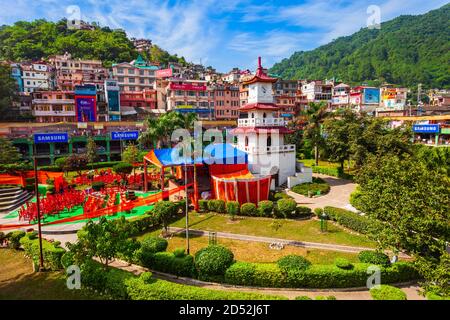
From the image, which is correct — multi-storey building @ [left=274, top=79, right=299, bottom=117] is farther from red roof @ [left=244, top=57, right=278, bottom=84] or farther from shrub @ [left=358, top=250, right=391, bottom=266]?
shrub @ [left=358, top=250, right=391, bottom=266]

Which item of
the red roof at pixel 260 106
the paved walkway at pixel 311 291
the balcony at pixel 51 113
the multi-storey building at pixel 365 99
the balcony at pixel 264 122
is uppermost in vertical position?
the multi-storey building at pixel 365 99

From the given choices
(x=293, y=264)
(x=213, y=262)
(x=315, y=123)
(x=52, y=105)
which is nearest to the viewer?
(x=293, y=264)

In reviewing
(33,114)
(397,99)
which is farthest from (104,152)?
(397,99)

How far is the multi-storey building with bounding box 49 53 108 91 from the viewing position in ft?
247

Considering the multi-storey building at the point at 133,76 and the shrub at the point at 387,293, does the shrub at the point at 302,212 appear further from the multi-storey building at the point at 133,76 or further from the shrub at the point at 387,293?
the multi-storey building at the point at 133,76

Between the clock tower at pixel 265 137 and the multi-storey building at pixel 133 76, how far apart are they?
51.4 meters

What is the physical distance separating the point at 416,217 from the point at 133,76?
79.6 meters

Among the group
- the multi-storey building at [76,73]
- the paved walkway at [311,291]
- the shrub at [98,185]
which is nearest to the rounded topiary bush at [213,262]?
the paved walkway at [311,291]

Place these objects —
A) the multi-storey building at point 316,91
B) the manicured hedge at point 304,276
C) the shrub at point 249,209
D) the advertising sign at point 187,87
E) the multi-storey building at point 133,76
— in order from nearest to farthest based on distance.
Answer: the manicured hedge at point 304,276 < the shrub at point 249,209 < the advertising sign at point 187,87 < the multi-storey building at point 133,76 < the multi-storey building at point 316,91

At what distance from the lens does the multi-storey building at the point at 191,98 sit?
229 feet

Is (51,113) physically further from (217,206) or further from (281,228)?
(281,228)

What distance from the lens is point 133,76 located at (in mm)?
80312

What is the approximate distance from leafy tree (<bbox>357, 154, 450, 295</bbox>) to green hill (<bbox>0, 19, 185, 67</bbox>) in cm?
10238

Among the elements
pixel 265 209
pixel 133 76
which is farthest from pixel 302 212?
pixel 133 76
